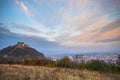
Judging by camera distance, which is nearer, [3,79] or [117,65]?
[3,79]

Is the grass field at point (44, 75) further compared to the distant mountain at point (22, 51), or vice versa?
the distant mountain at point (22, 51)

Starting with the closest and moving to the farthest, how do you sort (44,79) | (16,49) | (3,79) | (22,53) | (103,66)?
(3,79)
(44,79)
(103,66)
(22,53)
(16,49)

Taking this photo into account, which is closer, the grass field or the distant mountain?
the grass field

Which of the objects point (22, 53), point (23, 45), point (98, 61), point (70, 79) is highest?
point (23, 45)

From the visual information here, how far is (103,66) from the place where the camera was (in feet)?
29.0

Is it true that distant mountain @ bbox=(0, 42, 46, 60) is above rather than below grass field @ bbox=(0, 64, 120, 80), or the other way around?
above

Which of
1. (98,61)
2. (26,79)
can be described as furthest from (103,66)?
(26,79)

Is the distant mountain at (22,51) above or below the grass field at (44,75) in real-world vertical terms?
above

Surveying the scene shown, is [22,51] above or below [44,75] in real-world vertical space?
above

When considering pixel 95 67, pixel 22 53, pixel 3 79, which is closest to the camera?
pixel 3 79

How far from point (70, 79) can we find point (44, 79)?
1.95 feet

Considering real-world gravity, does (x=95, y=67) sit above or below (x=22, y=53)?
below

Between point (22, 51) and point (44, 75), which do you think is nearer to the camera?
point (44, 75)

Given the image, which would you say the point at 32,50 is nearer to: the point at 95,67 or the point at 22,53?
the point at 22,53
